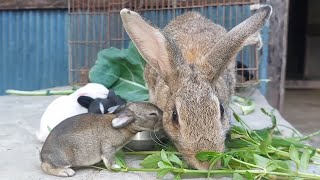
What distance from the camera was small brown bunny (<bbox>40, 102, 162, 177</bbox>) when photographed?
2748 millimetres

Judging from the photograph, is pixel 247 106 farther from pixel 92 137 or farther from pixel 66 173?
pixel 66 173

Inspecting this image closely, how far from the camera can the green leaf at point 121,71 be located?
465 cm

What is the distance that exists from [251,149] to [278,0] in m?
3.16

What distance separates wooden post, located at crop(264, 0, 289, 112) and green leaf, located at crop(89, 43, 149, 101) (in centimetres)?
164

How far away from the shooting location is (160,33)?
2.86 meters

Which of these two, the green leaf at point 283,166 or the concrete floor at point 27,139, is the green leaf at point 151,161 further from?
the green leaf at point 283,166

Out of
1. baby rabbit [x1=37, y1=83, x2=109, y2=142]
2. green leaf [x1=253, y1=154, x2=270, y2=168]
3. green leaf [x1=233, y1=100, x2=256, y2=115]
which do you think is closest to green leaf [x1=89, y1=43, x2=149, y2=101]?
green leaf [x1=233, y1=100, x2=256, y2=115]

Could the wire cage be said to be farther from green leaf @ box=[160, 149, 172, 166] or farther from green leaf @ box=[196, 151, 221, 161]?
green leaf @ box=[196, 151, 221, 161]

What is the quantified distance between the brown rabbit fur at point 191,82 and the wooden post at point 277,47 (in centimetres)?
259

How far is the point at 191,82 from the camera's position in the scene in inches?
109

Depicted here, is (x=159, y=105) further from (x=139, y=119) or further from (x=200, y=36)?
(x=200, y=36)

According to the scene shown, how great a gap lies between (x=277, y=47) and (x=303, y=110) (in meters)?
2.81

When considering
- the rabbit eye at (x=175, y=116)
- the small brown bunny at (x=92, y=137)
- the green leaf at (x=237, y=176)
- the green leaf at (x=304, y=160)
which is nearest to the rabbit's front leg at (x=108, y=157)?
the small brown bunny at (x=92, y=137)

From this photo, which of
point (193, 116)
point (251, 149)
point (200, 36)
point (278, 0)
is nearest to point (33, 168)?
point (193, 116)
